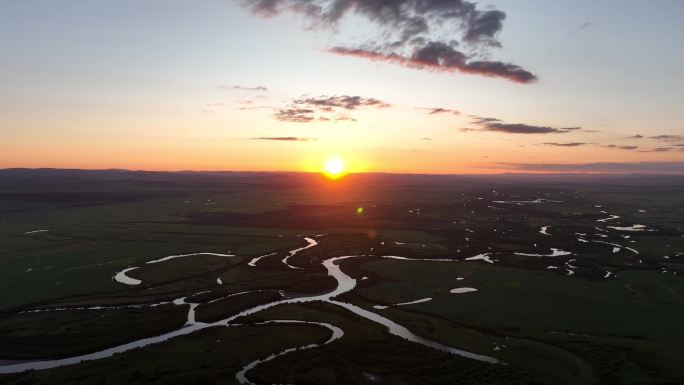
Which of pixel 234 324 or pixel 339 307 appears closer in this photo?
pixel 234 324

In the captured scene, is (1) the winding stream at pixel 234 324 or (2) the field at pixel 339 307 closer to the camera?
(2) the field at pixel 339 307

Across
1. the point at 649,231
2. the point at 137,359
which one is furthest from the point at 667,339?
the point at 649,231

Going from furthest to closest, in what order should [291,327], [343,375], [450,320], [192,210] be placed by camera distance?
[192,210] → [450,320] → [291,327] → [343,375]

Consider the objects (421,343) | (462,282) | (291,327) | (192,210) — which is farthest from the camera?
(192,210)

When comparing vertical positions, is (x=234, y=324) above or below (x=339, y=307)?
below

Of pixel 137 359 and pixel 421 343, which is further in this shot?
pixel 421 343

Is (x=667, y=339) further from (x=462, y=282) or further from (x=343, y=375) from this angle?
(x=343, y=375)

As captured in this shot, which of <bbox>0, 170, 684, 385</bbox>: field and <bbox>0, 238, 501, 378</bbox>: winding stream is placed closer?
<bbox>0, 170, 684, 385</bbox>: field
